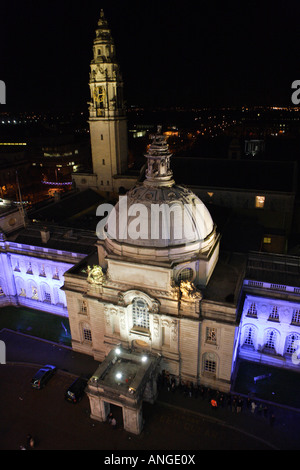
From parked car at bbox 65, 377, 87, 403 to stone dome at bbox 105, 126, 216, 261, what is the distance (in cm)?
1449

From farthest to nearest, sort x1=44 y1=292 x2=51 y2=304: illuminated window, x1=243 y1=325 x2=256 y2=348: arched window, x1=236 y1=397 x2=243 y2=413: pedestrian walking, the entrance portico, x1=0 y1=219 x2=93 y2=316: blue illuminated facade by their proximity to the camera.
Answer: x1=44 y1=292 x2=51 y2=304: illuminated window, x1=0 y1=219 x2=93 y2=316: blue illuminated facade, x1=243 y1=325 x2=256 y2=348: arched window, x1=236 y1=397 x2=243 y2=413: pedestrian walking, the entrance portico

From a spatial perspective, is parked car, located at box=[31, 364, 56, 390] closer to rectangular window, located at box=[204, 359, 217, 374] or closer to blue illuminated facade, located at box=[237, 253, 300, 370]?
rectangular window, located at box=[204, 359, 217, 374]

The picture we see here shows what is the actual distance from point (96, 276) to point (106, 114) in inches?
1613

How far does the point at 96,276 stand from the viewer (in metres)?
38.8

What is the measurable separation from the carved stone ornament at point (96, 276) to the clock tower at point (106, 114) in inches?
1497

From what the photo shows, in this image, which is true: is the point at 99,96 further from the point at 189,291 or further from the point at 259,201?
the point at 189,291

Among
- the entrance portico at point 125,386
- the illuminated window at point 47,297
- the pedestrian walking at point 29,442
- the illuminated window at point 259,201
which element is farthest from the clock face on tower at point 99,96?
the pedestrian walking at point 29,442

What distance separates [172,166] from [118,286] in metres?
36.6

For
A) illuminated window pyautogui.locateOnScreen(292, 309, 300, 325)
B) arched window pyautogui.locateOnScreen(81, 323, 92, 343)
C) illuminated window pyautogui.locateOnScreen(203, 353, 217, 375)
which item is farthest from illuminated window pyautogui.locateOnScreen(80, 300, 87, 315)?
illuminated window pyautogui.locateOnScreen(292, 309, 300, 325)

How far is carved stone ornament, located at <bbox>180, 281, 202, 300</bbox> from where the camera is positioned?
34625mm

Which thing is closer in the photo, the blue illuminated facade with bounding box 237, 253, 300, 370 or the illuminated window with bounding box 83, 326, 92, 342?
the blue illuminated facade with bounding box 237, 253, 300, 370

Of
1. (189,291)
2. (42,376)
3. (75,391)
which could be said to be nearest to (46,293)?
(42,376)

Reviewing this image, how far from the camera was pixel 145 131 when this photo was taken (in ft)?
594
